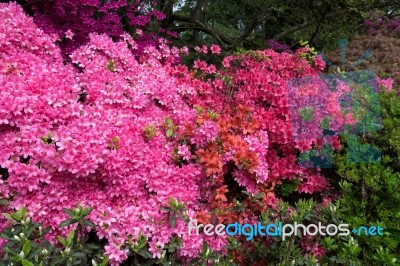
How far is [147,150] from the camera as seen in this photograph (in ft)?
8.00

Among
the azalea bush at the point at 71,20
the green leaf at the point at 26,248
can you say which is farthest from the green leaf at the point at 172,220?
the azalea bush at the point at 71,20

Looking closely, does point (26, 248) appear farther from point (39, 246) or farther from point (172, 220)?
point (172, 220)

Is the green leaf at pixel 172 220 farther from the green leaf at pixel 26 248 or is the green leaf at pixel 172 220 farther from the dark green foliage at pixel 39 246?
the green leaf at pixel 26 248

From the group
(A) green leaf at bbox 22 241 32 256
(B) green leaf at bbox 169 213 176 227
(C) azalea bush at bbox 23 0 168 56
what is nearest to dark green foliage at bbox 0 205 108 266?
(A) green leaf at bbox 22 241 32 256

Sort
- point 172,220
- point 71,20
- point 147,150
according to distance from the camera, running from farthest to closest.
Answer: point 71,20, point 147,150, point 172,220

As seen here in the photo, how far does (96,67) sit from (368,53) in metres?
4.69

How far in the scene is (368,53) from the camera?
608 centimetres

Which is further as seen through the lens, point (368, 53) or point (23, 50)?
point (368, 53)

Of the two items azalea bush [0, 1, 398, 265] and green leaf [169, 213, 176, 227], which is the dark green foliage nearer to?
azalea bush [0, 1, 398, 265]

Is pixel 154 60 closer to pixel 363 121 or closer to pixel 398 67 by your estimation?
pixel 363 121

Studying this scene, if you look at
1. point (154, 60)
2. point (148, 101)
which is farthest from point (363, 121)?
point (154, 60)

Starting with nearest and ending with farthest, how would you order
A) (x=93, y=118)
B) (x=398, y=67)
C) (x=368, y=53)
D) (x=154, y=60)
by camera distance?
1. (x=93, y=118)
2. (x=154, y=60)
3. (x=398, y=67)
4. (x=368, y=53)

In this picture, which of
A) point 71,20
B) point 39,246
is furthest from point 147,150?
point 71,20

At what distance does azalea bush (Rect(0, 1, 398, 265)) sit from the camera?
2098 millimetres
